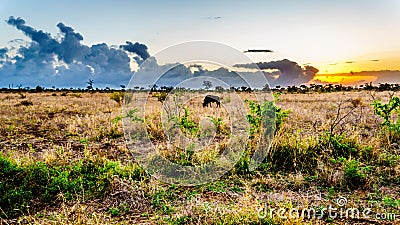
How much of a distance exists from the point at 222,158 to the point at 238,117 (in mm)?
5148

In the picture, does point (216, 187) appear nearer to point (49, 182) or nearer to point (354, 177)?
point (354, 177)

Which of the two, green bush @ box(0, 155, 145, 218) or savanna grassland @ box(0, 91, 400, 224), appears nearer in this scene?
savanna grassland @ box(0, 91, 400, 224)

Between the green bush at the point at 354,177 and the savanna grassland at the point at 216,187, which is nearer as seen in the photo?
the savanna grassland at the point at 216,187
